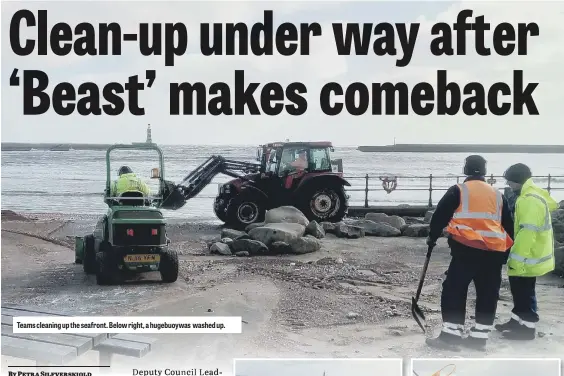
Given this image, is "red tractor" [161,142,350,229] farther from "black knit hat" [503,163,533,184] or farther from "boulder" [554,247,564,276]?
"boulder" [554,247,564,276]

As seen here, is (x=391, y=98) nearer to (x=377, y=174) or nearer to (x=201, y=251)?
(x=377, y=174)

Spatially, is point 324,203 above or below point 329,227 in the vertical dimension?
above

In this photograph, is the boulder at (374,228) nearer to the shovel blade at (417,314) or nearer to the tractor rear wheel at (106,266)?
the shovel blade at (417,314)

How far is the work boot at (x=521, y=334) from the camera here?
4496 millimetres

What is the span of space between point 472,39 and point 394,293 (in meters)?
1.78

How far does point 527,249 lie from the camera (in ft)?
14.0

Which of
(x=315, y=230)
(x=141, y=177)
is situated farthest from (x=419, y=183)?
(x=141, y=177)

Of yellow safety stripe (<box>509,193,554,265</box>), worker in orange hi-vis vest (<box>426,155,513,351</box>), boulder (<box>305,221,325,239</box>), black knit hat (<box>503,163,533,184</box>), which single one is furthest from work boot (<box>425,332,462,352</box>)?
boulder (<box>305,221,325,239</box>)

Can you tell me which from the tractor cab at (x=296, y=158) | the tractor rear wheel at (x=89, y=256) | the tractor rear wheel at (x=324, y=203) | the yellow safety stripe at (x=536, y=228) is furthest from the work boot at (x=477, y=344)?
the tractor rear wheel at (x=89, y=256)

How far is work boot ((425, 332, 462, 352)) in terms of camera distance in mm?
4430

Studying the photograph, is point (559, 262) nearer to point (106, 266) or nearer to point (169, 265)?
point (169, 265)

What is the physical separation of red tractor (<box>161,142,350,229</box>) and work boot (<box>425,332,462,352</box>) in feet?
4.53

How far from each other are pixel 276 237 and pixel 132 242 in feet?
3.72

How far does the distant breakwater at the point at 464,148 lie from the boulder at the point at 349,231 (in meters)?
0.75
